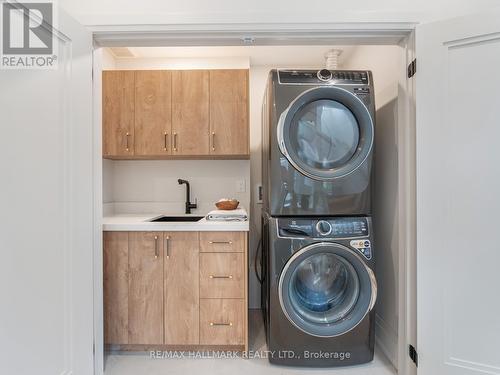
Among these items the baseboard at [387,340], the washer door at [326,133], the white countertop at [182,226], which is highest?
the washer door at [326,133]

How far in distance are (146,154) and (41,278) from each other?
1270mm

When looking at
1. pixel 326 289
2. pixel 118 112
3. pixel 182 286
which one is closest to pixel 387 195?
pixel 326 289

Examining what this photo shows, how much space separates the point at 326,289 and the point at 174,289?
1.01m

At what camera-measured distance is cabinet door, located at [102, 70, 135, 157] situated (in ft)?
6.84

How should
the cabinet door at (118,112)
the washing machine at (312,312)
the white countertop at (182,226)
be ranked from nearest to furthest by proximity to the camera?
the washing machine at (312,312) → the white countertop at (182,226) → the cabinet door at (118,112)

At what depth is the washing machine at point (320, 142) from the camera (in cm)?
157

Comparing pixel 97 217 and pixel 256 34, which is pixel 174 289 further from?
pixel 256 34

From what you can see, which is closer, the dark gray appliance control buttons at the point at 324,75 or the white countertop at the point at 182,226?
the dark gray appliance control buttons at the point at 324,75

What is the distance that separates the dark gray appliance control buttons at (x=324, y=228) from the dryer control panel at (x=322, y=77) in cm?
86

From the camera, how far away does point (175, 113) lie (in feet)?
6.91

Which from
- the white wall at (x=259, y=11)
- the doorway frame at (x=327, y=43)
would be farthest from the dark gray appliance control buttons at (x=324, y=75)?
the white wall at (x=259, y=11)

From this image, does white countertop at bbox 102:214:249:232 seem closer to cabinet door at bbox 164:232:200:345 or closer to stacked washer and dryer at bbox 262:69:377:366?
cabinet door at bbox 164:232:200:345

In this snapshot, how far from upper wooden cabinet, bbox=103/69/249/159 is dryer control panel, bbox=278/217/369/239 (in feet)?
2.70

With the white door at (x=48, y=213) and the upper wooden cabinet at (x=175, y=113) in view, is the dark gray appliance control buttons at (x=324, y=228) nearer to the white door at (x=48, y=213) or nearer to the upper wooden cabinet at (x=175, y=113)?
the upper wooden cabinet at (x=175, y=113)
